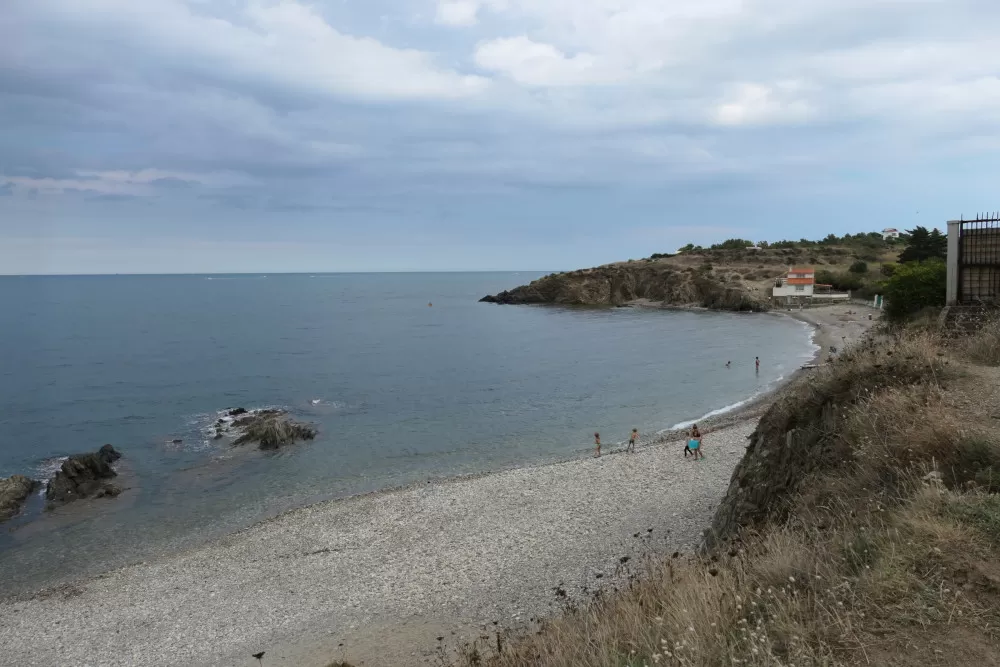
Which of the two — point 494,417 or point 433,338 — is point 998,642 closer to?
point 494,417

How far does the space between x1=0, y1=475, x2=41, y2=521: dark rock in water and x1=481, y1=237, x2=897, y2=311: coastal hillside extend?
299ft

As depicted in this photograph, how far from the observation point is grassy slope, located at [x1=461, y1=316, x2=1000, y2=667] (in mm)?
4750

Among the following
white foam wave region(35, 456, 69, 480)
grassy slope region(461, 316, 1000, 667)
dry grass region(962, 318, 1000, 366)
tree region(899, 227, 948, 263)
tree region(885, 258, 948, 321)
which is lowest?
white foam wave region(35, 456, 69, 480)

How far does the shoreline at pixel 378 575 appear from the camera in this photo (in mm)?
13570

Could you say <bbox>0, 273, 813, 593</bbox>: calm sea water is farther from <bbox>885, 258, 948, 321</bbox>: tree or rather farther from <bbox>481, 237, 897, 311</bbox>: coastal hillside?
<bbox>481, 237, 897, 311</bbox>: coastal hillside

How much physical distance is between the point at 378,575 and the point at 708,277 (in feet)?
332

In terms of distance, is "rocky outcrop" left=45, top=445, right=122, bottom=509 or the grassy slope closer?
→ the grassy slope

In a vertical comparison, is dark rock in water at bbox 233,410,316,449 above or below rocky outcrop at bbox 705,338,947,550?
below

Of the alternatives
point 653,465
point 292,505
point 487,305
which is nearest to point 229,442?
point 292,505

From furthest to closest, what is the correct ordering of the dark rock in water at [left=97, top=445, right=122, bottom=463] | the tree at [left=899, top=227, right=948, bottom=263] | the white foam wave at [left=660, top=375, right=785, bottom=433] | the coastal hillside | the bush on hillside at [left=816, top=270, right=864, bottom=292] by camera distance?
the coastal hillside < the bush on hillside at [left=816, top=270, right=864, bottom=292] < the tree at [left=899, top=227, right=948, bottom=263] < the white foam wave at [left=660, top=375, right=785, bottom=433] < the dark rock in water at [left=97, top=445, right=122, bottom=463]

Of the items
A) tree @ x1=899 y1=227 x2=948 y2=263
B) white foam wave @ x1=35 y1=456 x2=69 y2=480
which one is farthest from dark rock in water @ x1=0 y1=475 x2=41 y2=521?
tree @ x1=899 y1=227 x2=948 y2=263

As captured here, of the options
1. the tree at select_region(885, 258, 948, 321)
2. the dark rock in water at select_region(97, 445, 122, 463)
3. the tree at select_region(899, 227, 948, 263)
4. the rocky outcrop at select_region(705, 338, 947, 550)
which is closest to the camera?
the rocky outcrop at select_region(705, 338, 947, 550)

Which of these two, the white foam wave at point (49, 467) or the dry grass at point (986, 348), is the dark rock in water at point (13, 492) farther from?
the dry grass at point (986, 348)

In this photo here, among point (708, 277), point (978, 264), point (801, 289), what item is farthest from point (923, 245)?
point (978, 264)
